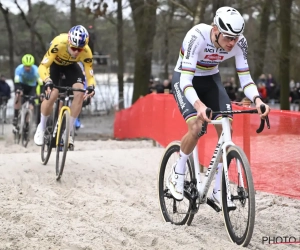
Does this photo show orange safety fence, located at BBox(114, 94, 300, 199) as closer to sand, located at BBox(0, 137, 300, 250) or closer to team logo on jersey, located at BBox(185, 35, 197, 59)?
sand, located at BBox(0, 137, 300, 250)

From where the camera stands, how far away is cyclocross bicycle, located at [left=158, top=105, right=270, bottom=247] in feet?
18.3

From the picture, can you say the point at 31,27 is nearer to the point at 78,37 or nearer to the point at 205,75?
the point at 78,37

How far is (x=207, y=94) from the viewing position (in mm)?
6547

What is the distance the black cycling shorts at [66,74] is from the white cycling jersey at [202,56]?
13.1 feet

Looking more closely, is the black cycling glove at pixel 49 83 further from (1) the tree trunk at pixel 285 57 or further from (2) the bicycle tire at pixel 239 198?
(1) the tree trunk at pixel 285 57

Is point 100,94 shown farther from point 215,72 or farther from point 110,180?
point 215,72

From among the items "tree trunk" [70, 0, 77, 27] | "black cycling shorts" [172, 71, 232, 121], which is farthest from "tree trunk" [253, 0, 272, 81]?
"black cycling shorts" [172, 71, 232, 121]

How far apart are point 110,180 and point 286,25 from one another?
12979 mm

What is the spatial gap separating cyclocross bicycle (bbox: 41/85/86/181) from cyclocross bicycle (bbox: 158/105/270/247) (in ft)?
9.41

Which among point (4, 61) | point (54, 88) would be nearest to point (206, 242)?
point (54, 88)

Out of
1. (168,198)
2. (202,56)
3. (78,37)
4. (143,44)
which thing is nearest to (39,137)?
(78,37)

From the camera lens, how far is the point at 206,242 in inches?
230

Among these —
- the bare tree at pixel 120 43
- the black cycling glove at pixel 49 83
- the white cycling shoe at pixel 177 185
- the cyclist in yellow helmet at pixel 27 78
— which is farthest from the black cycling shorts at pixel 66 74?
the bare tree at pixel 120 43

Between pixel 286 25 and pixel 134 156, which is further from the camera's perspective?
pixel 286 25
